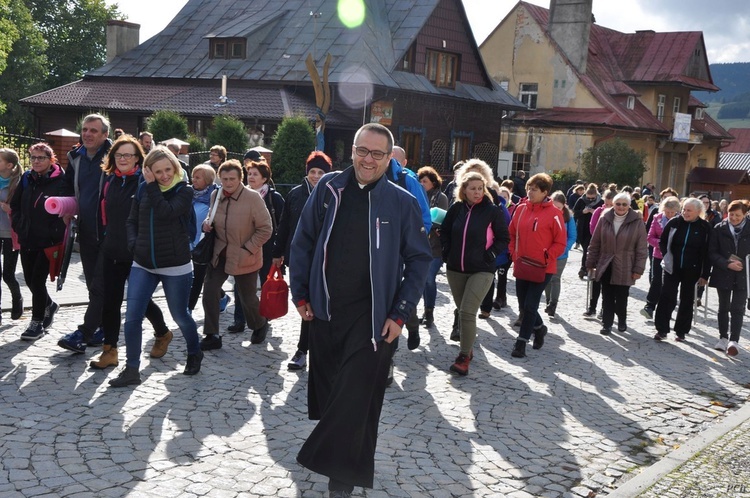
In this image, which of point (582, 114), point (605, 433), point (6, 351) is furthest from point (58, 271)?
point (582, 114)

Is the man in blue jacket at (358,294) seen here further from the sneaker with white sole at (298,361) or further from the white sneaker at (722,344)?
the white sneaker at (722,344)

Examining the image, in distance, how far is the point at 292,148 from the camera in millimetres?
22703

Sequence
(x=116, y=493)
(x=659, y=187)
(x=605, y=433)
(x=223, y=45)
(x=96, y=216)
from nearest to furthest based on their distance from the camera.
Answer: (x=116, y=493)
(x=605, y=433)
(x=96, y=216)
(x=223, y=45)
(x=659, y=187)

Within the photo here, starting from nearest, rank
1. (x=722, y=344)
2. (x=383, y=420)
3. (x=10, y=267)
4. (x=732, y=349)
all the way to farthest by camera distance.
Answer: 1. (x=383, y=420)
2. (x=10, y=267)
3. (x=732, y=349)
4. (x=722, y=344)

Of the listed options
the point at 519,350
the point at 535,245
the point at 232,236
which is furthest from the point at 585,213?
the point at 232,236

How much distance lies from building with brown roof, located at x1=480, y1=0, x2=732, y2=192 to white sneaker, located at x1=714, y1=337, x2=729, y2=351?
29.8 meters

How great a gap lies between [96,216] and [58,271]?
1.13m

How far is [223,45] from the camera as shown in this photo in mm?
33906

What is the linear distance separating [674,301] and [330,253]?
23.3ft

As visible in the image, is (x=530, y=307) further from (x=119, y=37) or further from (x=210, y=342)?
(x=119, y=37)

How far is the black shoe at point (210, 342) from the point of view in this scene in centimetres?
836

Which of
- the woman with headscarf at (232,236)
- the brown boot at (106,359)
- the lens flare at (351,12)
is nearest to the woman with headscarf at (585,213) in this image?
the woman with headscarf at (232,236)

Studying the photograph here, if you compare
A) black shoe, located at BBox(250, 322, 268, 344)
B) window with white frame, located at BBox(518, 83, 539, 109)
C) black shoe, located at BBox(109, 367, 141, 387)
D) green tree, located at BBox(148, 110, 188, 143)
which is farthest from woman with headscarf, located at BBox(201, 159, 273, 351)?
A: window with white frame, located at BBox(518, 83, 539, 109)

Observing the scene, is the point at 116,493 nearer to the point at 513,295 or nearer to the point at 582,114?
the point at 513,295
